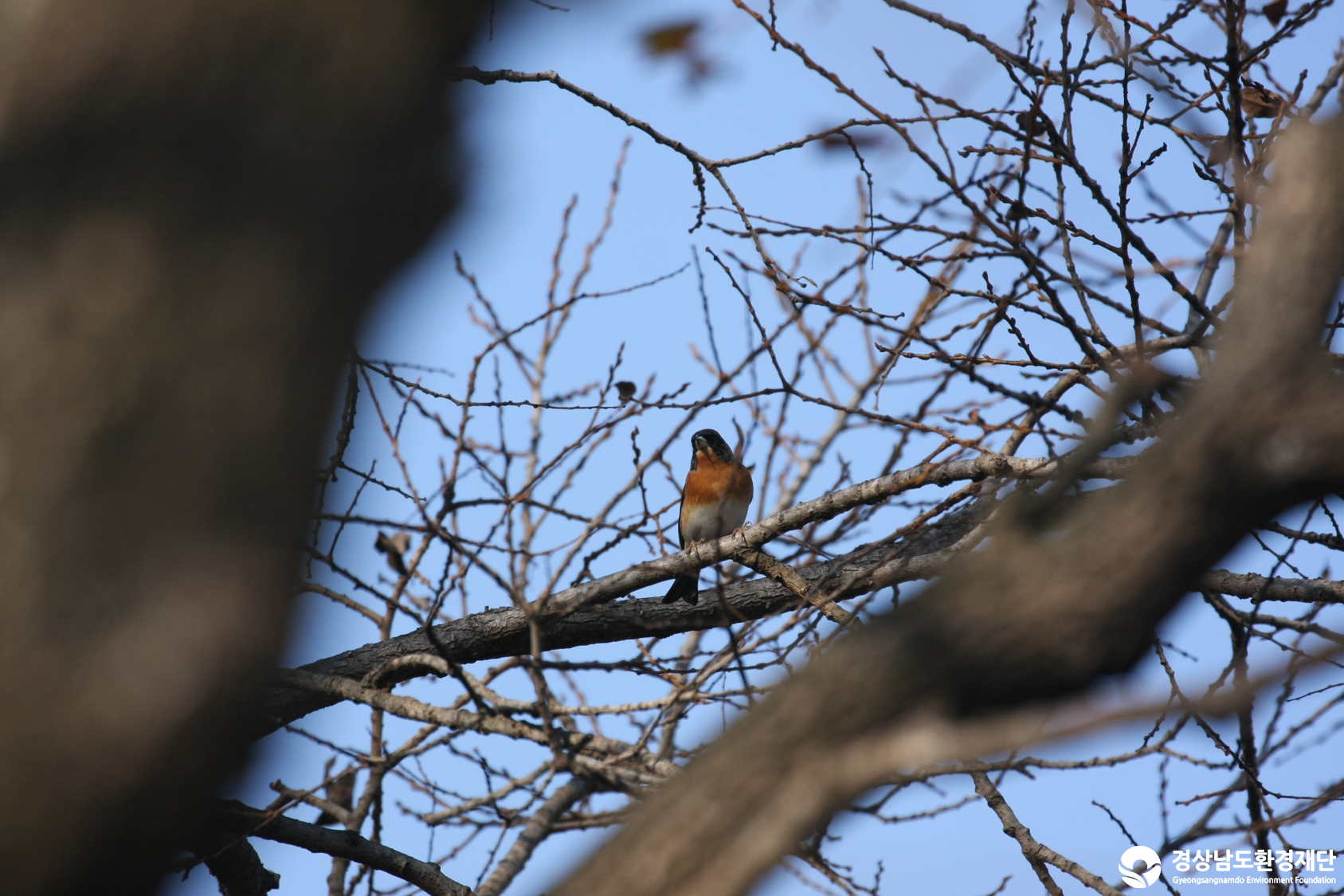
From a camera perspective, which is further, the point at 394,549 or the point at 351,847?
the point at 394,549

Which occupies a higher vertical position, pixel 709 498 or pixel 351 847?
pixel 709 498

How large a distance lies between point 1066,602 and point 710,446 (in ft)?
23.6

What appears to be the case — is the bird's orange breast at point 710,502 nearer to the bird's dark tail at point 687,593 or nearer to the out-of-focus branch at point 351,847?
the bird's dark tail at point 687,593

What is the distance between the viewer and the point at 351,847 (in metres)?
3.47

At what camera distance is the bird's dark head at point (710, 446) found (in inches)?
332

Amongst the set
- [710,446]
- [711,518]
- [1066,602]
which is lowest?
[1066,602]

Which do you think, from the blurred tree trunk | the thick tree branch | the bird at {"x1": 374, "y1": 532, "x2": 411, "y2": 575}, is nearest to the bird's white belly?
the bird at {"x1": 374, "y1": 532, "x2": 411, "y2": 575}

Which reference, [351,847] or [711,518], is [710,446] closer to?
[711,518]

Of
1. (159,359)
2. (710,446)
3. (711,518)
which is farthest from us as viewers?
(710,446)

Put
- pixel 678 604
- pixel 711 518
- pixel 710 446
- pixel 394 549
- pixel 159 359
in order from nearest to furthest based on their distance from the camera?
pixel 159 359 < pixel 678 604 < pixel 394 549 < pixel 711 518 < pixel 710 446

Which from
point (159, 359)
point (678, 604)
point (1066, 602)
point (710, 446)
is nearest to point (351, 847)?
point (678, 604)

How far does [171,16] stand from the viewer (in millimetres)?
1300

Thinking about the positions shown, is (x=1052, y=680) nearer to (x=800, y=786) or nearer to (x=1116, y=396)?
(x=800, y=786)

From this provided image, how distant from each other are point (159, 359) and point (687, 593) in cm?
353
